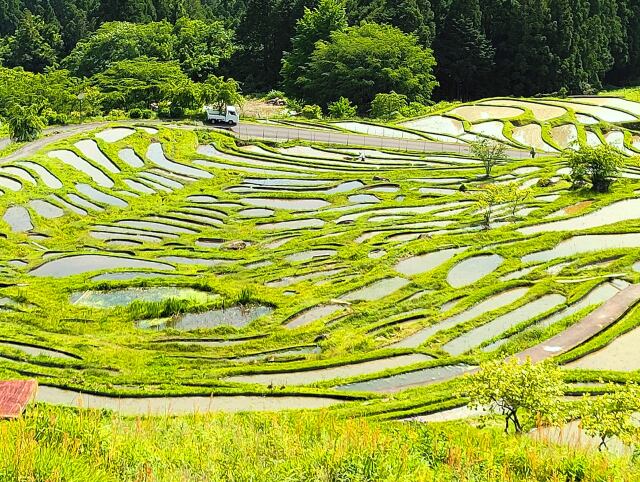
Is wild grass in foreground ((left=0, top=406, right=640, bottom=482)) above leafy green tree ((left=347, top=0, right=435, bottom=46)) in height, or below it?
below

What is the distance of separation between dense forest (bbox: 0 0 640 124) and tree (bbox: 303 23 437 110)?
0.43ft

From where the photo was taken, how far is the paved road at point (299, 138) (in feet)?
169

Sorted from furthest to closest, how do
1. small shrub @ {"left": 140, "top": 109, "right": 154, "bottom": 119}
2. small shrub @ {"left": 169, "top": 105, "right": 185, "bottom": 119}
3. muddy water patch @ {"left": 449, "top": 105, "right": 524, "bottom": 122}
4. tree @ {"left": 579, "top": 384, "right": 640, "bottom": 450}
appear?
small shrub @ {"left": 169, "top": 105, "right": 185, "bottom": 119} → small shrub @ {"left": 140, "top": 109, "right": 154, "bottom": 119} → muddy water patch @ {"left": 449, "top": 105, "right": 524, "bottom": 122} → tree @ {"left": 579, "top": 384, "right": 640, "bottom": 450}

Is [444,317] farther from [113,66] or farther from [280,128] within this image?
[113,66]

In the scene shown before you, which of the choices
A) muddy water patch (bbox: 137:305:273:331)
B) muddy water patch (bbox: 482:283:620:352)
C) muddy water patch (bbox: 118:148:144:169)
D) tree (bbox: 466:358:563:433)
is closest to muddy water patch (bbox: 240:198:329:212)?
muddy water patch (bbox: 118:148:144:169)

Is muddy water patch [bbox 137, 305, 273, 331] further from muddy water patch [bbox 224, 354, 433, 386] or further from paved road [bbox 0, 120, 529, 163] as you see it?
paved road [bbox 0, 120, 529, 163]

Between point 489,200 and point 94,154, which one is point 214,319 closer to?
point 489,200

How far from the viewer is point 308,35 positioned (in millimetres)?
80688

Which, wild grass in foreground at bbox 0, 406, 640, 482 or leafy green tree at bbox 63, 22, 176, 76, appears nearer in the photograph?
wild grass in foreground at bbox 0, 406, 640, 482

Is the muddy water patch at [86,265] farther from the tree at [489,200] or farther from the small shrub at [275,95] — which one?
the small shrub at [275,95]

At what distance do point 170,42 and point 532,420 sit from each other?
83481mm

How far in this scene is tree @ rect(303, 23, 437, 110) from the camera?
2808 inches

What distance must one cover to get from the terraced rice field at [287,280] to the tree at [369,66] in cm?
2977

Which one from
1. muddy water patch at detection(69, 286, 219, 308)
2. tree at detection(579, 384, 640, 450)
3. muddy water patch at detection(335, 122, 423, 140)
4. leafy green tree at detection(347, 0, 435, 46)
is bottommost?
muddy water patch at detection(69, 286, 219, 308)
